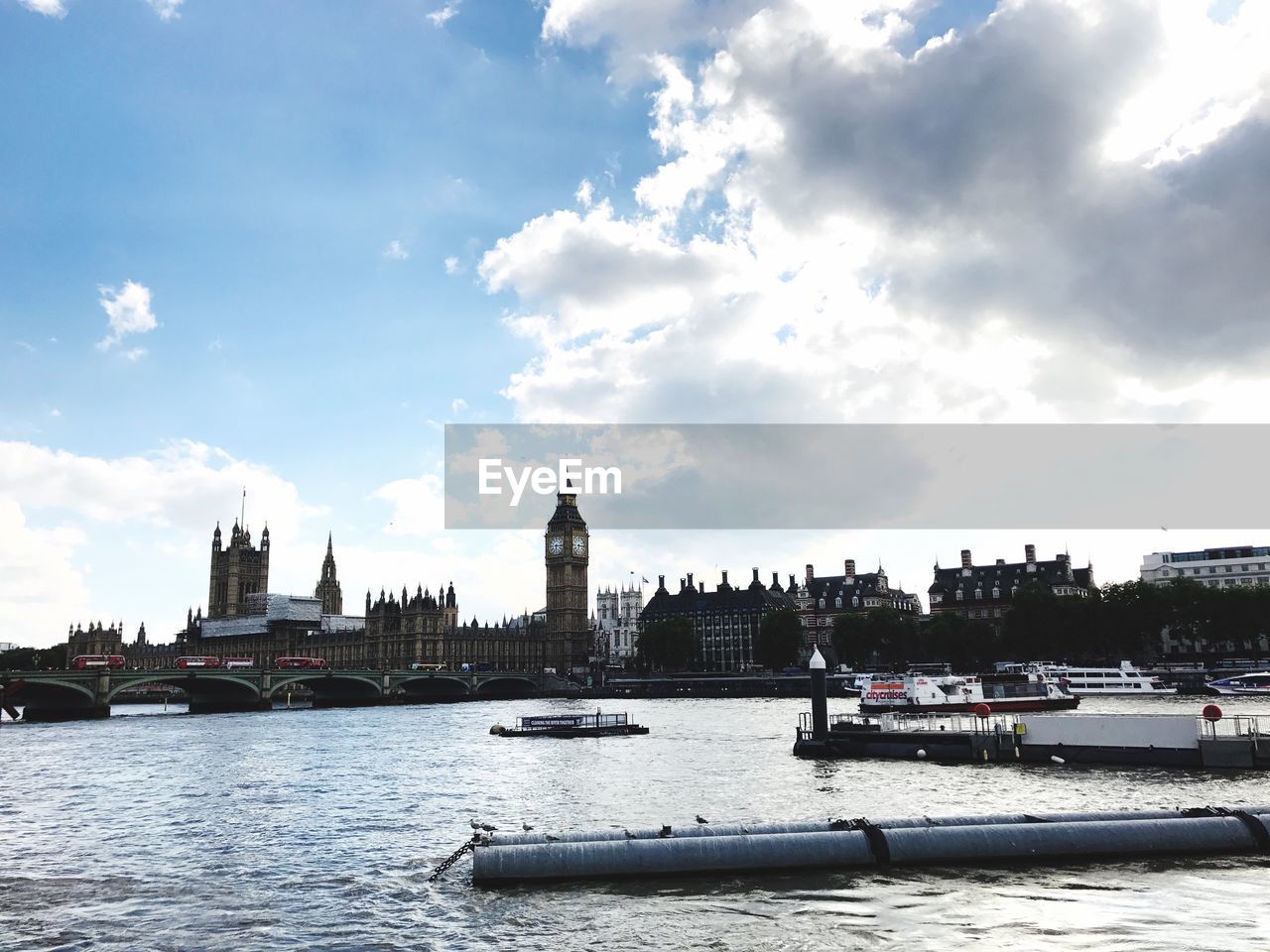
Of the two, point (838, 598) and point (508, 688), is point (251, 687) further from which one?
point (838, 598)

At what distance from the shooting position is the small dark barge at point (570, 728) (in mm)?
75875

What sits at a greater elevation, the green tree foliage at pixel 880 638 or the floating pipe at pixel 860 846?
the green tree foliage at pixel 880 638

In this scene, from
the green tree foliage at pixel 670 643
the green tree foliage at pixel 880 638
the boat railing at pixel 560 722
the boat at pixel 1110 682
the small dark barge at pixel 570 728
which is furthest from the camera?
the green tree foliage at pixel 670 643

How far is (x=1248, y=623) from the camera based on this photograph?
406 ft

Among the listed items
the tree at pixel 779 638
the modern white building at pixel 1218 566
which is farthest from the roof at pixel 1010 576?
the tree at pixel 779 638

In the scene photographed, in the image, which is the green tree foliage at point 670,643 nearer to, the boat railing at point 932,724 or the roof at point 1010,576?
the roof at point 1010,576

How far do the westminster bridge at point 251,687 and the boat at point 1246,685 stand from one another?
99.1m

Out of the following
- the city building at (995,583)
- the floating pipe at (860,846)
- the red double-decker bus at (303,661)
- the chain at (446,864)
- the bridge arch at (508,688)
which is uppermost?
the city building at (995,583)

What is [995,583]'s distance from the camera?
6644 inches

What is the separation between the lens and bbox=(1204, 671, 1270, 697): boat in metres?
104

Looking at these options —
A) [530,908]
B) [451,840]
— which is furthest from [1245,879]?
[451,840]

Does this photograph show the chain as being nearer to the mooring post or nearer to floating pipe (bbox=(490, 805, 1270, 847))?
floating pipe (bbox=(490, 805, 1270, 847))

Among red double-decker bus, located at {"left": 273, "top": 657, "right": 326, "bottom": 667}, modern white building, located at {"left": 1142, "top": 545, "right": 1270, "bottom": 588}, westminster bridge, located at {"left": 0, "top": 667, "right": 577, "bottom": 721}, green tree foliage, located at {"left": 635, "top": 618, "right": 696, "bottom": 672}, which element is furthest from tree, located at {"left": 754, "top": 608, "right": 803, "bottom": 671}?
red double-decker bus, located at {"left": 273, "top": 657, "right": 326, "bottom": 667}

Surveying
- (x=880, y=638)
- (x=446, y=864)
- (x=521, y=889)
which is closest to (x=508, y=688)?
(x=880, y=638)
